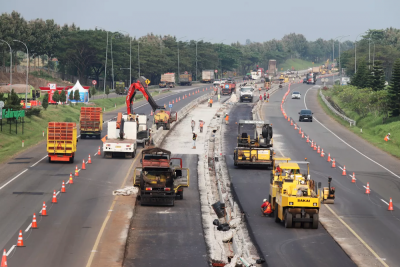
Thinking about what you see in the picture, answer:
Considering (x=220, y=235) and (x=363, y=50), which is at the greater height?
(x=363, y=50)

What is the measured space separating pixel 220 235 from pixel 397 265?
7.12 m

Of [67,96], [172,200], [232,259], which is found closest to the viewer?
[232,259]

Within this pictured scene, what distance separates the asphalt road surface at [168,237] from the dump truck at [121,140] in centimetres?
1484

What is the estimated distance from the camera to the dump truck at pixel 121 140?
158 feet

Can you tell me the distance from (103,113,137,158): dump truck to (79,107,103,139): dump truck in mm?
7400

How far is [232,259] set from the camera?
851 inches

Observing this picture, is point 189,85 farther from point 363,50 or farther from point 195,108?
point 195,108

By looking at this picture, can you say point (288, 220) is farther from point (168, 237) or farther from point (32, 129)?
point (32, 129)

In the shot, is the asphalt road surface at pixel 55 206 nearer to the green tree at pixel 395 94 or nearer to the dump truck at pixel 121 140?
the dump truck at pixel 121 140

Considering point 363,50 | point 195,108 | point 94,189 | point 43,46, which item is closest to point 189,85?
point 43,46

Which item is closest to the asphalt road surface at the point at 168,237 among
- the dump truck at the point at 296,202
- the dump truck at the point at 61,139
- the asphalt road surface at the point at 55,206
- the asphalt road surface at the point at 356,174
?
the asphalt road surface at the point at 55,206

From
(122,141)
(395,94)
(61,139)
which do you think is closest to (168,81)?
(395,94)

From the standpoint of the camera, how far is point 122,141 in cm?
4856

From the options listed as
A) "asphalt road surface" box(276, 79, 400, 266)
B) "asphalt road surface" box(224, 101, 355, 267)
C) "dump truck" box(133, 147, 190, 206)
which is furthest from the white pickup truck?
"dump truck" box(133, 147, 190, 206)
